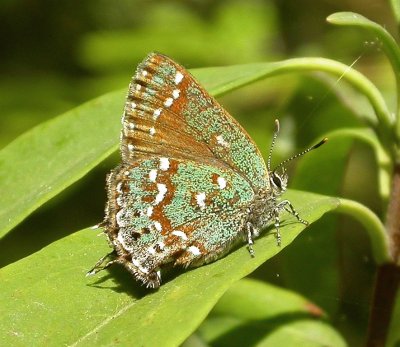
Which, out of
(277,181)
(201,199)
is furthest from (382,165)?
(201,199)

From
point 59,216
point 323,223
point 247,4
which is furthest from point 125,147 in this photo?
point 247,4

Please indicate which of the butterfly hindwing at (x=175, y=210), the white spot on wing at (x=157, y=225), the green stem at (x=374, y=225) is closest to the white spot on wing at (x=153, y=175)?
the butterfly hindwing at (x=175, y=210)

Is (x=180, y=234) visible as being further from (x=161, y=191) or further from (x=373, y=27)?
(x=373, y=27)

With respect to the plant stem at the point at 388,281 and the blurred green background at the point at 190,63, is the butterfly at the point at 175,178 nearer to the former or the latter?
the plant stem at the point at 388,281

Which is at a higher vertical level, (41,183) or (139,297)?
(41,183)

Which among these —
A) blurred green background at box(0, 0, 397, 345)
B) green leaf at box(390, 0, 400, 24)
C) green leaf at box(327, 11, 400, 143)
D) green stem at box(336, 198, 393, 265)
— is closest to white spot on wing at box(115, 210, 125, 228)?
green stem at box(336, 198, 393, 265)

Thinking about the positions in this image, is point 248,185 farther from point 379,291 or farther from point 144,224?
point 379,291

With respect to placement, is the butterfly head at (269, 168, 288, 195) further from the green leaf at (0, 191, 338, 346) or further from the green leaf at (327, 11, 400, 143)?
the green leaf at (327, 11, 400, 143)

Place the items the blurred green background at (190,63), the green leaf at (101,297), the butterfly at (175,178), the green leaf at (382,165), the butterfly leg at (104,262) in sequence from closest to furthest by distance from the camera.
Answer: the green leaf at (101,297), the butterfly leg at (104,262), the butterfly at (175,178), the green leaf at (382,165), the blurred green background at (190,63)
